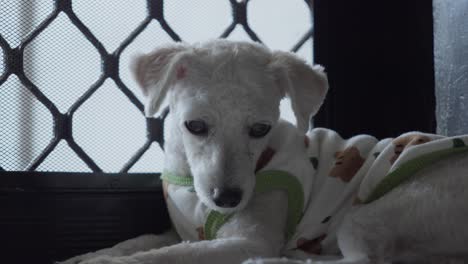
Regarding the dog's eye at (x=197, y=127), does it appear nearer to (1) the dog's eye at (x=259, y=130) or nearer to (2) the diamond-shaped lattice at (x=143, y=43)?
(1) the dog's eye at (x=259, y=130)

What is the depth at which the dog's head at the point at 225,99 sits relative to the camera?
101cm

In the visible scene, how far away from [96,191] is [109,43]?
1.12 ft

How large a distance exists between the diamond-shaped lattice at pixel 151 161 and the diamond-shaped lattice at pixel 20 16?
0.37 meters

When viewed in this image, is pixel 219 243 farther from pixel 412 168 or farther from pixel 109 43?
pixel 109 43

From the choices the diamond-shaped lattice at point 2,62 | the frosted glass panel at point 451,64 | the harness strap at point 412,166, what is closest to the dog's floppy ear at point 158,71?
the diamond-shaped lattice at point 2,62

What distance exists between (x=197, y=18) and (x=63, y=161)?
47 centimetres

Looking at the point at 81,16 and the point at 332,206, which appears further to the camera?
the point at 81,16

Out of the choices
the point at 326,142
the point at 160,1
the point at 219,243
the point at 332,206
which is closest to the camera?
the point at 219,243

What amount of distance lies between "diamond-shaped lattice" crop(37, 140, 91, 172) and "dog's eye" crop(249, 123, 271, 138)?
423 mm

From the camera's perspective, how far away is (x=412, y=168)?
106cm

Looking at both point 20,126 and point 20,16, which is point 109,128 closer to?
point 20,126

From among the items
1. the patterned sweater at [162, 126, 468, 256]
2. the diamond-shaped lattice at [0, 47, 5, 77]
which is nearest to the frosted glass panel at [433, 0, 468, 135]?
the patterned sweater at [162, 126, 468, 256]

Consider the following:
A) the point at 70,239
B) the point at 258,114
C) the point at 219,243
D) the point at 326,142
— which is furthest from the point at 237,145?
the point at 70,239

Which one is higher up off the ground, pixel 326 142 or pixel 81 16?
pixel 81 16
